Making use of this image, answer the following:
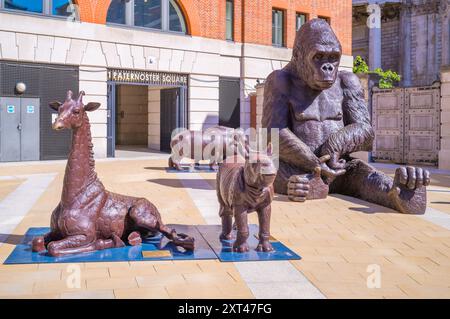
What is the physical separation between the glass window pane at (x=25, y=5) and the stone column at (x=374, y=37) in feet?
80.2

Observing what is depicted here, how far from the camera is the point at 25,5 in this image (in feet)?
52.0

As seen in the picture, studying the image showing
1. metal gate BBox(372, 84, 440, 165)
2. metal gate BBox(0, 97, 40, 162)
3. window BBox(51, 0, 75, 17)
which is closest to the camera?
metal gate BBox(372, 84, 440, 165)

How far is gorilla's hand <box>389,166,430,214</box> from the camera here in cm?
691

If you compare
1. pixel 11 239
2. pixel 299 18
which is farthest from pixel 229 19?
pixel 11 239

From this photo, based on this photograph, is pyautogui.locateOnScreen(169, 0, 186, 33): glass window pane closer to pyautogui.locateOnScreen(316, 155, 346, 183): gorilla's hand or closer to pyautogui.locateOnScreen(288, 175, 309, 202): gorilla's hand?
pyautogui.locateOnScreen(316, 155, 346, 183): gorilla's hand

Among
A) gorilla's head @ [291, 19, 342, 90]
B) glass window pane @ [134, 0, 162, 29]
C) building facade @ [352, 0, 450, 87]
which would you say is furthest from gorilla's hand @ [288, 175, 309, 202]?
building facade @ [352, 0, 450, 87]

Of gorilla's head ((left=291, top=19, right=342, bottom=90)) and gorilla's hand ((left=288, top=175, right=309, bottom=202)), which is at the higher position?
gorilla's head ((left=291, top=19, right=342, bottom=90))

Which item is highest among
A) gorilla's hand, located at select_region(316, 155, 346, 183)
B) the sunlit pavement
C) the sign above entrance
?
the sign above entrance

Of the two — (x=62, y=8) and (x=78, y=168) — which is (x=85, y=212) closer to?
(x=78, y=168)

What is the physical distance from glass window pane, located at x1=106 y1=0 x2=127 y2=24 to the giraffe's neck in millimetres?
13780

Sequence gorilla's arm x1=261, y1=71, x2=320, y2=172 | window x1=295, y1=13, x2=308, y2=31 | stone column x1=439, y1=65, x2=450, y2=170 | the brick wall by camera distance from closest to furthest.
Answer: gorilla's arm x1=261, y1=71, x2=320, y2=172
stone column x1=439, y1=65, x2=450, y2=170
the brick wall
window x1=295, y1=13, x2=308, y2=31

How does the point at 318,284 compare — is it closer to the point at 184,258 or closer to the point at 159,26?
the point at 184,258

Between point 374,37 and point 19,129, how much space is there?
2632 centimetres

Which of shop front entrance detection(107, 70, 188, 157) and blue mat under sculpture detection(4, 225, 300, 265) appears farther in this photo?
shop front entrance detection(107, 70, 188, 157)
